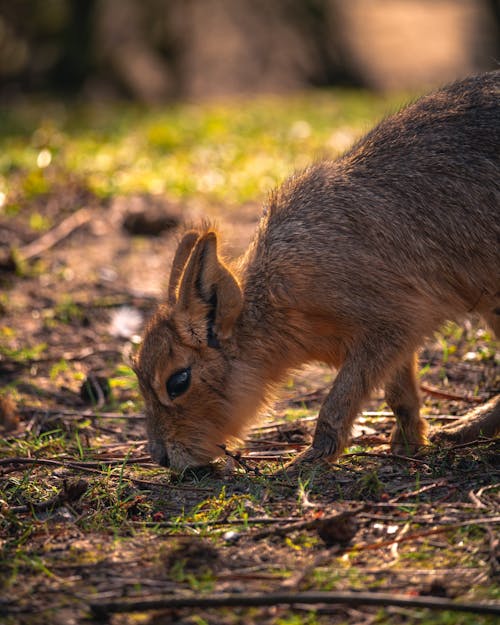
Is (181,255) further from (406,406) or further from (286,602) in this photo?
(286,602)

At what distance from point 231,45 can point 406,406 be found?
40.5 ft

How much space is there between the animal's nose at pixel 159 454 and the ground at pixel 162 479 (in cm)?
8

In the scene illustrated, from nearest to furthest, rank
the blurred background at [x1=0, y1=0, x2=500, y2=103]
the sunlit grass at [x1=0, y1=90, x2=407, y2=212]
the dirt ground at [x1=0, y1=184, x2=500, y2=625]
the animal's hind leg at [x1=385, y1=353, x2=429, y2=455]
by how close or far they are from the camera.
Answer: the dirt ground at [x1=0, y1=184, x2=500, y2=625]
the animal's hind leg at [x1=385, y1=353, x2=429, y2=455]
the sunlit grass at [x1=0, y1=90, x2=407, y2=212]
the blurred background at [x1=0, y1=0, x2=500, y2=103]

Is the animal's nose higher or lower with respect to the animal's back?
lower

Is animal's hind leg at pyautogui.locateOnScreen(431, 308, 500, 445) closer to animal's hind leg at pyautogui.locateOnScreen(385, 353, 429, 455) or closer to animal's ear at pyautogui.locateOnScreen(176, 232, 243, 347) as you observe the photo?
animal's hind leg at pyautogui.locateOnScreen(385, 353, 429, 455)

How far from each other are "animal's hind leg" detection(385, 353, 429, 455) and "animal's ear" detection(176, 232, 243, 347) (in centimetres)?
81

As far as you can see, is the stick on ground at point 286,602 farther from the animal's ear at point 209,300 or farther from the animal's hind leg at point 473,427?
the animal's hind leg at point 473,427

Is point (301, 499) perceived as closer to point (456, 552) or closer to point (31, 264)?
point (456, 552)

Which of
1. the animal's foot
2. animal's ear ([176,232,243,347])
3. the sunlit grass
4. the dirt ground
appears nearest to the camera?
the dirt ground

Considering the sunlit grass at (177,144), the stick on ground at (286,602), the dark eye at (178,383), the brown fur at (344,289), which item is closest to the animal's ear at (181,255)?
the brown fur at (344,289)

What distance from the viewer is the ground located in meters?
2.88

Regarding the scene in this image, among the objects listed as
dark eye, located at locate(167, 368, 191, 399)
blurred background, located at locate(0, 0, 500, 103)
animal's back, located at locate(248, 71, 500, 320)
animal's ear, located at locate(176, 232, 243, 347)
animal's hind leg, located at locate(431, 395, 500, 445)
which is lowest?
animal's hind leg, located at locate(431, 395, 500, 445)

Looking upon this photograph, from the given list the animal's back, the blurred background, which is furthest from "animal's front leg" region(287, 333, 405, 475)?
the blurred background

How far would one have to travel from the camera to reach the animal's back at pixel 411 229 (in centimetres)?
399
